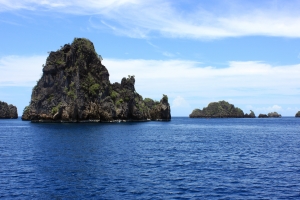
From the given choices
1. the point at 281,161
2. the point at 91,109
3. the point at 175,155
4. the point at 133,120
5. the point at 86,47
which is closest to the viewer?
the point at 281,161

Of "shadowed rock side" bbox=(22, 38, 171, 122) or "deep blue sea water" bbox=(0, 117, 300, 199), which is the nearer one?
"deep blue sea water" bbox=(0, 117, 300, 199)

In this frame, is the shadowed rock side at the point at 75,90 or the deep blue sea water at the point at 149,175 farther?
the shadowed rock side at the point at 75,90

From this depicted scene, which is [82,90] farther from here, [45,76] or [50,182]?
[50,182]

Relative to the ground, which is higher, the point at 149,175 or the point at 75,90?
the point at 75,90

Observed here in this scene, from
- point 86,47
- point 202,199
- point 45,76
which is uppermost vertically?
point 86,47

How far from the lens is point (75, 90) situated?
447 ft

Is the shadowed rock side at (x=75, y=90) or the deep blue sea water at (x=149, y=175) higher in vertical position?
the shadowed rock side at (x=75, y=90)

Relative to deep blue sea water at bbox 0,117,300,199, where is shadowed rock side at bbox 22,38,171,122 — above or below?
above

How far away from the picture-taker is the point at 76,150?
4934 cm

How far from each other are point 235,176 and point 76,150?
26.9 meters

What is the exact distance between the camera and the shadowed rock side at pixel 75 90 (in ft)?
443

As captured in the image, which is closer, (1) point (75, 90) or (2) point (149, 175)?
(2) point (149, 175)

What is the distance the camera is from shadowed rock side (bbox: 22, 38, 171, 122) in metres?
135

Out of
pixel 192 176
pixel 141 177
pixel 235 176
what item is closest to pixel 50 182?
pixel 141 177
